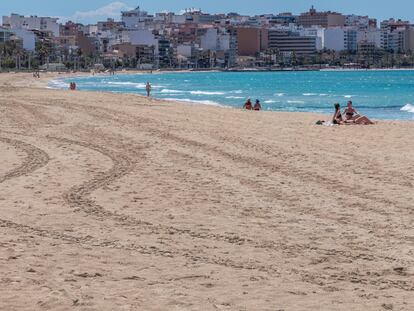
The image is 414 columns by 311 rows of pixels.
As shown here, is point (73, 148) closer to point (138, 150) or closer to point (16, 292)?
point (138, 150)

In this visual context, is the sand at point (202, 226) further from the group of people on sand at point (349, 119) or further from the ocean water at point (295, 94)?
the ocean water at point (295, 94)

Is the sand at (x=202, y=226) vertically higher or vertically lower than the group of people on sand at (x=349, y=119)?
higher

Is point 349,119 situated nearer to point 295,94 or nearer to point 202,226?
point 202,226

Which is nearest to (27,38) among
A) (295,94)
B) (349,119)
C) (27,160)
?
(295,94)

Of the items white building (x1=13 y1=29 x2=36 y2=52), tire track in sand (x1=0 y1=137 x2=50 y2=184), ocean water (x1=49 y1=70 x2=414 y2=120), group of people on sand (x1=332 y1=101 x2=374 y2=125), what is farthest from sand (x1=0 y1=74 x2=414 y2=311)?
white building (x1=13 y1=29 x2=36 y2=52)

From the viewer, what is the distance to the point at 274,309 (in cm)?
554

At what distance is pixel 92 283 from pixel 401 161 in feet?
28.2

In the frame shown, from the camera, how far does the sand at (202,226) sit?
5883mm

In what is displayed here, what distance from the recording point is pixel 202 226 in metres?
8.06

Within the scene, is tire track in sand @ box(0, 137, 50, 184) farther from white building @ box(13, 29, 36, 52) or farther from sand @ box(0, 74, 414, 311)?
white building @ box(13, 29, 36, 52)

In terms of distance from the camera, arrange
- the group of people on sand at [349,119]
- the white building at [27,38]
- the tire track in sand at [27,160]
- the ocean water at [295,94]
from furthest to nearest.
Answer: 1. the white building at [27,38]
2. the ocean water at [295,94]
3. the group of people on sand at [349,119]
4. the tire track in sand at [27,160]

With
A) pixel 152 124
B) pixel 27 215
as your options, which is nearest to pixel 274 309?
pixel 27 215

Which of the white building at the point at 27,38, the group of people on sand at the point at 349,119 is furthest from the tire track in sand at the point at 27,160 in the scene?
the white building at the point at 27,38

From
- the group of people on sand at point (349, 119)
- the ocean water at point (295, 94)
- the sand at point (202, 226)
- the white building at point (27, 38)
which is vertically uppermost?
the white building at point (27, 38)
